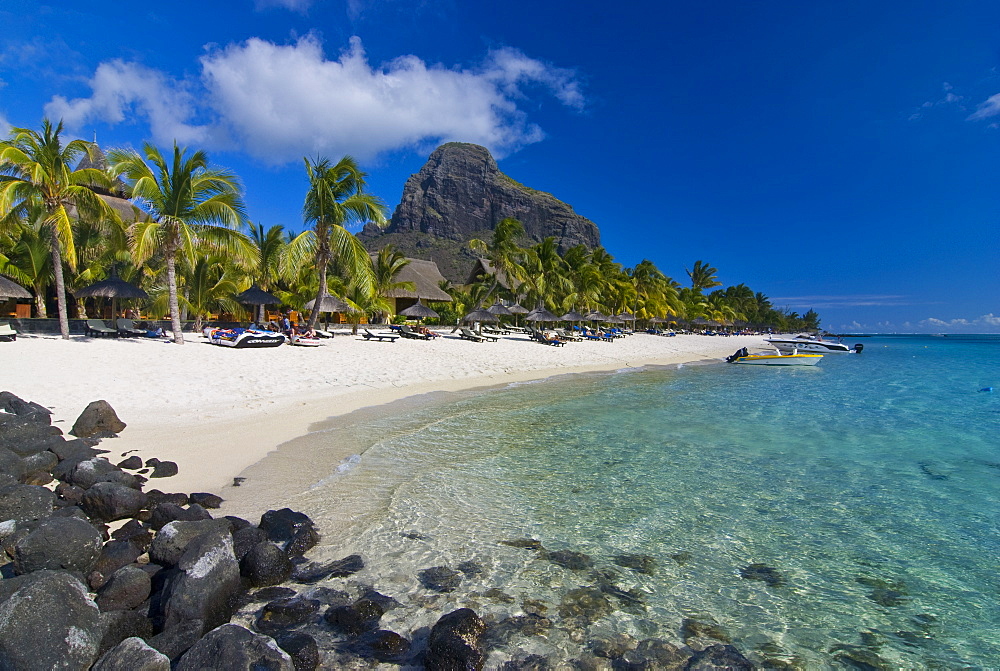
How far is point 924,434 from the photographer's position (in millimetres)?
9828

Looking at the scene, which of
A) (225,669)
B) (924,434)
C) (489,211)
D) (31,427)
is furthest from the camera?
(489,211)

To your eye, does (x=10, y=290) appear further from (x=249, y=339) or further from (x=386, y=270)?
(x=386, y=270)

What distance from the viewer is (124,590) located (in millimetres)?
3043

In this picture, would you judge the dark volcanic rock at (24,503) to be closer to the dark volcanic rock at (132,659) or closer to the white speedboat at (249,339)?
the dark volcanic rock at (132,659)

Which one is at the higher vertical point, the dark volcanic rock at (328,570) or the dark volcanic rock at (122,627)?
the dark volcanic rock at (122,627)

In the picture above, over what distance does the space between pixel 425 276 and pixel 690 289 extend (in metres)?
41.5

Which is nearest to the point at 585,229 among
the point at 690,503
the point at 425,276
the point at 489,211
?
the point at 489,211

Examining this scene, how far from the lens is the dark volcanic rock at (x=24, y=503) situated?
3826 millimetres

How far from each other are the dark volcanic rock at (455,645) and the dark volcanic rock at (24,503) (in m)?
3.53

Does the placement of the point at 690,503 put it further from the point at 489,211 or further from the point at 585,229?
the point at 585,229

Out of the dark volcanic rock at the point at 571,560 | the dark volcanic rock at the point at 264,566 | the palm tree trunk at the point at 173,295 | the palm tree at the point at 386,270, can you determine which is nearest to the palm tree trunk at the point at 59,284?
the palm tree trunk at the point at 173,295

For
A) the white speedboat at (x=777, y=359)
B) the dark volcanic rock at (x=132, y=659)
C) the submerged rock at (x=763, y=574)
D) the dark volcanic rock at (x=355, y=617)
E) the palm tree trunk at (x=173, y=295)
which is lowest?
the submerged rock at (x=763, y=574)

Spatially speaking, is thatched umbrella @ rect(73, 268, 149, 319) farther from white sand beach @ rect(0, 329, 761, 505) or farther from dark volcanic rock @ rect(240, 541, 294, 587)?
dark volcanic rock @ rect(240, 541, 294, 587)

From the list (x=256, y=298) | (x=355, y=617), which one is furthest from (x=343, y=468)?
(x=256, y=298)
